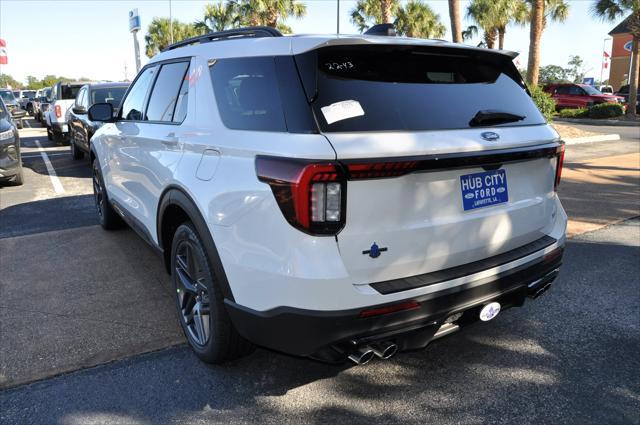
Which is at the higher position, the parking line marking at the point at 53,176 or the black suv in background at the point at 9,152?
the black suv in background at the point at 9,152

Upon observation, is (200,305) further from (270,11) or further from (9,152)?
(270,11)

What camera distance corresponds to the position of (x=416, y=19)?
35500mm

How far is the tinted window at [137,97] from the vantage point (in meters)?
4.11

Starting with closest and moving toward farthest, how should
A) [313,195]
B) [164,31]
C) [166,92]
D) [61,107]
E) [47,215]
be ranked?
[313,195]
[166,92]
[47,215]
[61,107]
[164,31]

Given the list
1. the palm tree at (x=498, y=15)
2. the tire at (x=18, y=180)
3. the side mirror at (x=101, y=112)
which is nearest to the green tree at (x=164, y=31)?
the palm tree at (x=498, y=15)

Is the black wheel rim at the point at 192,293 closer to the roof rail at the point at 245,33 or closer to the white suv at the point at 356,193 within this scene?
the white suv at the point at 356,193

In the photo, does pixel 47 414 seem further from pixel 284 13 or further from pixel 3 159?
pixel 284 13

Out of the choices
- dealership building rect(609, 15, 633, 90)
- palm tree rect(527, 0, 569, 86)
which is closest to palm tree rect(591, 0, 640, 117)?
palm tree rect(527, 0, 569, 86)

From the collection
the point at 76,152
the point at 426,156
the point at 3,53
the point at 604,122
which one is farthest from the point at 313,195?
the point at 3,53

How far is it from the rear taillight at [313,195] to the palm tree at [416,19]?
35.7 metres

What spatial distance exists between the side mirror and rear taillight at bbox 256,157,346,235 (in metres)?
3.11

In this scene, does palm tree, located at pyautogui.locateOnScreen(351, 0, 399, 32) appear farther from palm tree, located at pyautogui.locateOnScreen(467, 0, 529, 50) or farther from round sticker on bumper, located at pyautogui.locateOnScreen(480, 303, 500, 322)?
round sticker on bumper, located at pyautogui.locateOnScreen(480, 303, 500, 322)

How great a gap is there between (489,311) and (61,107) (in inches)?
535

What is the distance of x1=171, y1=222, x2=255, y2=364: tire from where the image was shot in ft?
8.85
